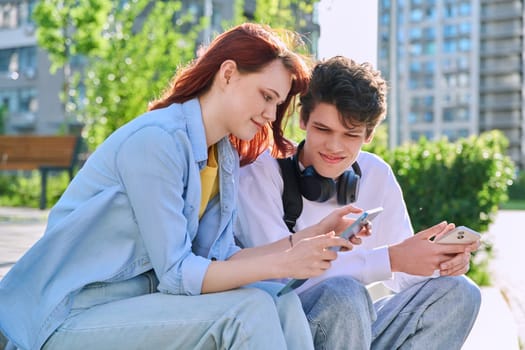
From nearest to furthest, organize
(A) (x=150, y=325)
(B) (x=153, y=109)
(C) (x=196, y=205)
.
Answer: (A) (x=150, y=325) < (C) (x=196, y=205) < (B) (x=153, y=109)

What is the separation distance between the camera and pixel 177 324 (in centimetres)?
247

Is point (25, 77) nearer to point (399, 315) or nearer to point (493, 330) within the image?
point (493, 330)

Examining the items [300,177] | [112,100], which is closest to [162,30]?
[112,100]

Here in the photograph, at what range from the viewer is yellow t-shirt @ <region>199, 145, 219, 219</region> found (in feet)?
9.37

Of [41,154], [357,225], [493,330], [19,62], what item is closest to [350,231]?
[357,225]

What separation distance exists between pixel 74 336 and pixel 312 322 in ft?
2.83

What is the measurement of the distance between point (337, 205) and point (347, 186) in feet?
0.45

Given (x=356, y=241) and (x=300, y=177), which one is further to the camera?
(x=300, y=177)

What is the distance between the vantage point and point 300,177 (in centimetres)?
334

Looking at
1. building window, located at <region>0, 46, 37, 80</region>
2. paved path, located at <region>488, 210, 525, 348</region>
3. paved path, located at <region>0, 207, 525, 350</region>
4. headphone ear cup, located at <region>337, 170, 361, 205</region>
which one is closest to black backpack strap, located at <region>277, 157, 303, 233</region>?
headphone ear cup, located at <region>337, 170, 361, 205</region>

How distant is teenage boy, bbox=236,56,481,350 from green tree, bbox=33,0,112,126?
1487 cm

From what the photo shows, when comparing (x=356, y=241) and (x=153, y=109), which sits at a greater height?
(x=153, y=109)

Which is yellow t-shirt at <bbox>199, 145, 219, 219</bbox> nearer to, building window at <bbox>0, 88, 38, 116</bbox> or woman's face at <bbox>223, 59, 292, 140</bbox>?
woman's face at <bbox>223, 59, 292, 140</bbox>

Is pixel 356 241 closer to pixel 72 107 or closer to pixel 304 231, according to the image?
pixel 304 231
